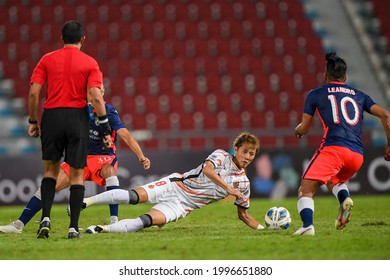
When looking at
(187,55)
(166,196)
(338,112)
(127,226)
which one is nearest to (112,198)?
(127,226)

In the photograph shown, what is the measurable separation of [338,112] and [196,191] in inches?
71.7

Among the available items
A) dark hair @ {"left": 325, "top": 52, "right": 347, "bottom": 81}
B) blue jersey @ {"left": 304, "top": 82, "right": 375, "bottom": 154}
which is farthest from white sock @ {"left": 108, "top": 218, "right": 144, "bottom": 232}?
dark hair @ {"left": 325, "top": 52, "right": 347, "bottom": 81}

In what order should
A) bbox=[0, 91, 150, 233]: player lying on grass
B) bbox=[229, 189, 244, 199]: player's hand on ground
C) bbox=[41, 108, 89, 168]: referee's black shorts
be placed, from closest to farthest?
bbox=[41, 108, 89, 168]: referee's black shorts → bbox=[229, 189, 244, 199]: player's hand on ground → bbox=[0, 91, 150, 233]: player lying on grass

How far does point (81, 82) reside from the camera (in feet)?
25.0

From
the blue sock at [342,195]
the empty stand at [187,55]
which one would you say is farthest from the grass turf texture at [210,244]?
the empty stand at [187,55]

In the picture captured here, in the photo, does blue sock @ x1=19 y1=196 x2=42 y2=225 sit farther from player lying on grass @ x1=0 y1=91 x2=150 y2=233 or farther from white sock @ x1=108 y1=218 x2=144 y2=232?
white sock @ x1=108 y1=218 x2=144 y2=232

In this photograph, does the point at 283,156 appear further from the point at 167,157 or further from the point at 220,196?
the point at 220,196

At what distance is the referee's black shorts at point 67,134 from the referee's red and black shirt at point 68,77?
3.1 inches

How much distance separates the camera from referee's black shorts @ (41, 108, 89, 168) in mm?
7566

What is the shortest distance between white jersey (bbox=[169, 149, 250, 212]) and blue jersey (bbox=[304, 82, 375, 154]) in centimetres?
111

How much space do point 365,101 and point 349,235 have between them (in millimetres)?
1369

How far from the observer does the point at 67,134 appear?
7586 mm

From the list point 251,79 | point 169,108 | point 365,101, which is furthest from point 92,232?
point 251,79

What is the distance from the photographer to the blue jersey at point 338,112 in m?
7.85
